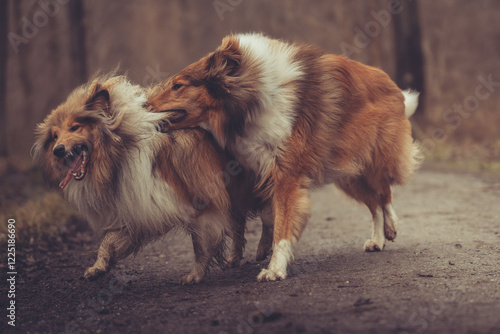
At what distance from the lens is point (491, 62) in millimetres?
19281

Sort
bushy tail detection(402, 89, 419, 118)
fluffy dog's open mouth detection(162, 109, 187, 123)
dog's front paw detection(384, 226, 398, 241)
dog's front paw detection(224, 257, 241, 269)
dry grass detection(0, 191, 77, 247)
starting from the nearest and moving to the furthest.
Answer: fluffy dog's open mouth detection(162, 109, 187, 123) < dog's front paw detection(224, 257, 241, 269) < dog's front paw detection(384, 226, 398, 241) < bushy tail detection(402, 89, 419, 118) < dry grass detection(0, 191, 77, 247)

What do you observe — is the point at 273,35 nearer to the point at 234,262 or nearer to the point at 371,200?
the point at 371,200

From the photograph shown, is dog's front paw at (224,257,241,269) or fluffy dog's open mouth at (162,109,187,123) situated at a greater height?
fluffy dog's open mouth at (162,109,187,123)

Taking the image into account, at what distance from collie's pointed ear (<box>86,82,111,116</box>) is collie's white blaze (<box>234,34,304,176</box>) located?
3.28ft

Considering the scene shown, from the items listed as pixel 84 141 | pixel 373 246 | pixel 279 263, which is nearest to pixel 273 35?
pixel 373 246

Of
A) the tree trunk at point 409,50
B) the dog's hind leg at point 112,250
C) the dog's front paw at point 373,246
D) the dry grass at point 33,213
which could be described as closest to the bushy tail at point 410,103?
the dog's front paw at point 373,246

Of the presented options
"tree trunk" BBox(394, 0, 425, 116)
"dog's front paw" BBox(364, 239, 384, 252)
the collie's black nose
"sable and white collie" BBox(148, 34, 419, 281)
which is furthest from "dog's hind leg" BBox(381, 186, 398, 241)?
"tree trunk" BBox(394, 0, 425, 116)

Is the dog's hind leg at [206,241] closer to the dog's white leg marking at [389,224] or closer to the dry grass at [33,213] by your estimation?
the dog's white leg marking at [389,224]

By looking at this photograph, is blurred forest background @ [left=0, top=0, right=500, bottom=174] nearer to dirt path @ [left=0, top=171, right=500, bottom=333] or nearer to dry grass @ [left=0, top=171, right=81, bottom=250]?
dirt path @ [left=0, top=171, right=500, bottom=333]

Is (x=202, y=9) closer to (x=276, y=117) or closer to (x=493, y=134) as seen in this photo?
(x=493, y=134)

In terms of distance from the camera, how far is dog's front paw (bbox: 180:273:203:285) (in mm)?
4582

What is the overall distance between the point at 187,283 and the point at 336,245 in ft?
5.43

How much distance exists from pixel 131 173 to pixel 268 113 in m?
1.07

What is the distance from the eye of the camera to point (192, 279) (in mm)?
4602
